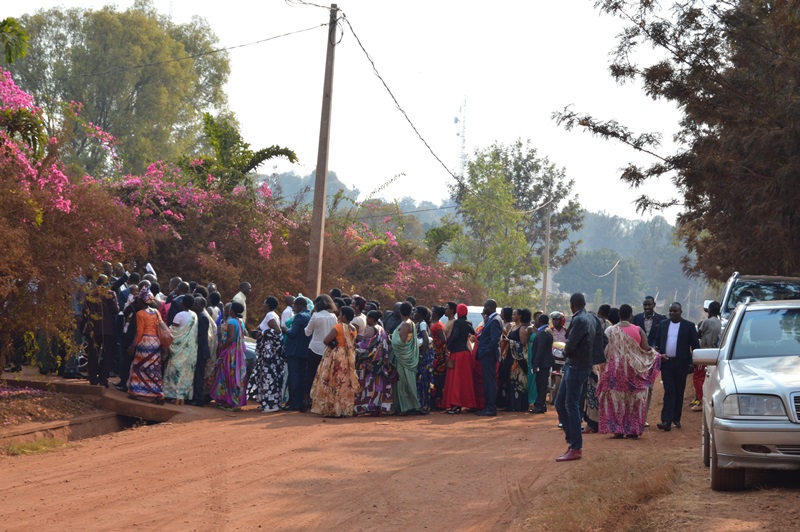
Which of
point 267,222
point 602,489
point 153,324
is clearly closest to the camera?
point 602,489

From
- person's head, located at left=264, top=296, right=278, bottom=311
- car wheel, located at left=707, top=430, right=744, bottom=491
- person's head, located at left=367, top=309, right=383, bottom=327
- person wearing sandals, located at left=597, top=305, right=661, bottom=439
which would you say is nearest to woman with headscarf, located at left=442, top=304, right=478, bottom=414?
person's head, located at left=367, top=309, right=383, bottom=327

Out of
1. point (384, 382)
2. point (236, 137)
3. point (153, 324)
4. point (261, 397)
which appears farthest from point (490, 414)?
point (236, 137)

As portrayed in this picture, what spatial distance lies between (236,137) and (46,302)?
1424 cm

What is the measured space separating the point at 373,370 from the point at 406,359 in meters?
0.57

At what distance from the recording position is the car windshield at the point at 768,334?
9625 millimetres

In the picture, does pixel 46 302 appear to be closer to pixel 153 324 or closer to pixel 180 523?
pixel 153 324

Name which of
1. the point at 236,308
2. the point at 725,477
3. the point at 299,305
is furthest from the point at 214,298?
the point at 725,477

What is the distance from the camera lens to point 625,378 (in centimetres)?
1406

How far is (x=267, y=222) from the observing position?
2616 centimetres

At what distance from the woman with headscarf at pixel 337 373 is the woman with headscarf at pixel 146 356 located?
2.46 meters

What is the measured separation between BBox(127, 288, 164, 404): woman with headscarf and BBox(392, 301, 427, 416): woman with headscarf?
3765 mm

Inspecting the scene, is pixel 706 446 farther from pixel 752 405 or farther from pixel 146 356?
pixel 146 356

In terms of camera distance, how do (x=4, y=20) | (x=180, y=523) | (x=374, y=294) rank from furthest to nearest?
1. (x=374, y=294)
2. (x=4, y=20)
3. (x=180, y=523)

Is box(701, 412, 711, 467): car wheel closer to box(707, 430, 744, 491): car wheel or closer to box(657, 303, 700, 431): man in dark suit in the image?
box(707, 430, 744, 491): car wheel
